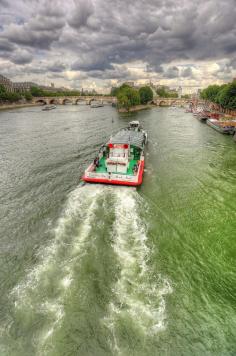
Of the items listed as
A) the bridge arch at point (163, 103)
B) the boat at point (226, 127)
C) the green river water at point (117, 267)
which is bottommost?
the green river water at point (117, 267)

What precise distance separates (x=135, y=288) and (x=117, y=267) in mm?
1697

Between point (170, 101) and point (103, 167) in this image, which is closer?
point (103, 167)

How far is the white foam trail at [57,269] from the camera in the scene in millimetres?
9836

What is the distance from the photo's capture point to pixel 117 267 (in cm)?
1232

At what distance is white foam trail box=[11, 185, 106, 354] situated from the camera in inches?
387

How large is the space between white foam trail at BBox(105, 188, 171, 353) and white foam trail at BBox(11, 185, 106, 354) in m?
2.21

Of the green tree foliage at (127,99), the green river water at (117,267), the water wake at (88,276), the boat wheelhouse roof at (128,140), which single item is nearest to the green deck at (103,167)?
the boat wheelhouse roof at (128,140)

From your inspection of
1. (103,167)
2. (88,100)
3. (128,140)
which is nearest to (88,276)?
(103,167)

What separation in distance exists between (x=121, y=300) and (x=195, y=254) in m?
5.78

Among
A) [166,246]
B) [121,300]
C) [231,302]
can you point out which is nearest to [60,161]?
[166,246]

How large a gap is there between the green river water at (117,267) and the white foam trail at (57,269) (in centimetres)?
5

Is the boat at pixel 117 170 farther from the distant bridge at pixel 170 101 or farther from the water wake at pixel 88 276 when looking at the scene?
the distant bridge at pixel 170 101

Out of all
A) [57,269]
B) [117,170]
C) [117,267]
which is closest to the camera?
[57,269]

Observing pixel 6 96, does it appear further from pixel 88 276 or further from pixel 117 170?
pixel 88 276
